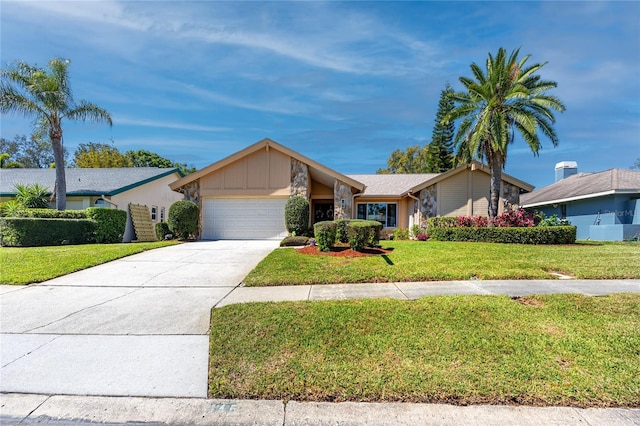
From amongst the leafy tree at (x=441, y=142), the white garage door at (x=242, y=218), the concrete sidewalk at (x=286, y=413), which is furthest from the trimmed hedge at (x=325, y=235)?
the leafy tree at (x=441, y=142)

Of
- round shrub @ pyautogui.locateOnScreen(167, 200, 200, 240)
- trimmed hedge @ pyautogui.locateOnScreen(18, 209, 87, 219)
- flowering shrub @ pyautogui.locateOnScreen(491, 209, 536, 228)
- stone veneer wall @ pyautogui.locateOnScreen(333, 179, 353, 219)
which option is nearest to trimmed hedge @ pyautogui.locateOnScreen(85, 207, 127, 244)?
trimmed hedge @ pyautogui.locateOnScreen(18, 209, 87, 219)

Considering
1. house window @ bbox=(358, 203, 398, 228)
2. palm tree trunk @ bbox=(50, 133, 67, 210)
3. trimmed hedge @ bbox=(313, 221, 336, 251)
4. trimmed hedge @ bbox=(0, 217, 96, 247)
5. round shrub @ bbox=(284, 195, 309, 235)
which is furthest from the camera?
house window @ bbox=(358, 203, 398, 228)

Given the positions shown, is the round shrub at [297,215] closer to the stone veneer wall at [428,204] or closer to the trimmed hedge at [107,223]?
the stone veneer wall at [428,204]

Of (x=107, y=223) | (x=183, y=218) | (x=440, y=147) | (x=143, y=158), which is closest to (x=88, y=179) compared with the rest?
(x=107, y=223)

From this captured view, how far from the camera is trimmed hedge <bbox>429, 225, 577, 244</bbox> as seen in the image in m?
12.8

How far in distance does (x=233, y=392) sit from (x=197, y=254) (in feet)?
28.5

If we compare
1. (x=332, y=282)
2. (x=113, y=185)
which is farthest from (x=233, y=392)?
(x=113, y=185)

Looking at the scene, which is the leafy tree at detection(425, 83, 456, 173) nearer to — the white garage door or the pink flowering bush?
the pink flowering bush

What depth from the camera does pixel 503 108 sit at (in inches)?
590

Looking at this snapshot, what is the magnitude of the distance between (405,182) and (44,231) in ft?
65.0

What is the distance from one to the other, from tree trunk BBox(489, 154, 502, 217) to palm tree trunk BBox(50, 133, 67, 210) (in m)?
21.1

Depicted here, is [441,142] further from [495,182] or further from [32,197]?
[32,197]

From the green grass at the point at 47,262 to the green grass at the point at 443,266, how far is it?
16.5 feet

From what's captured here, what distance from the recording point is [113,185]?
17.7m
